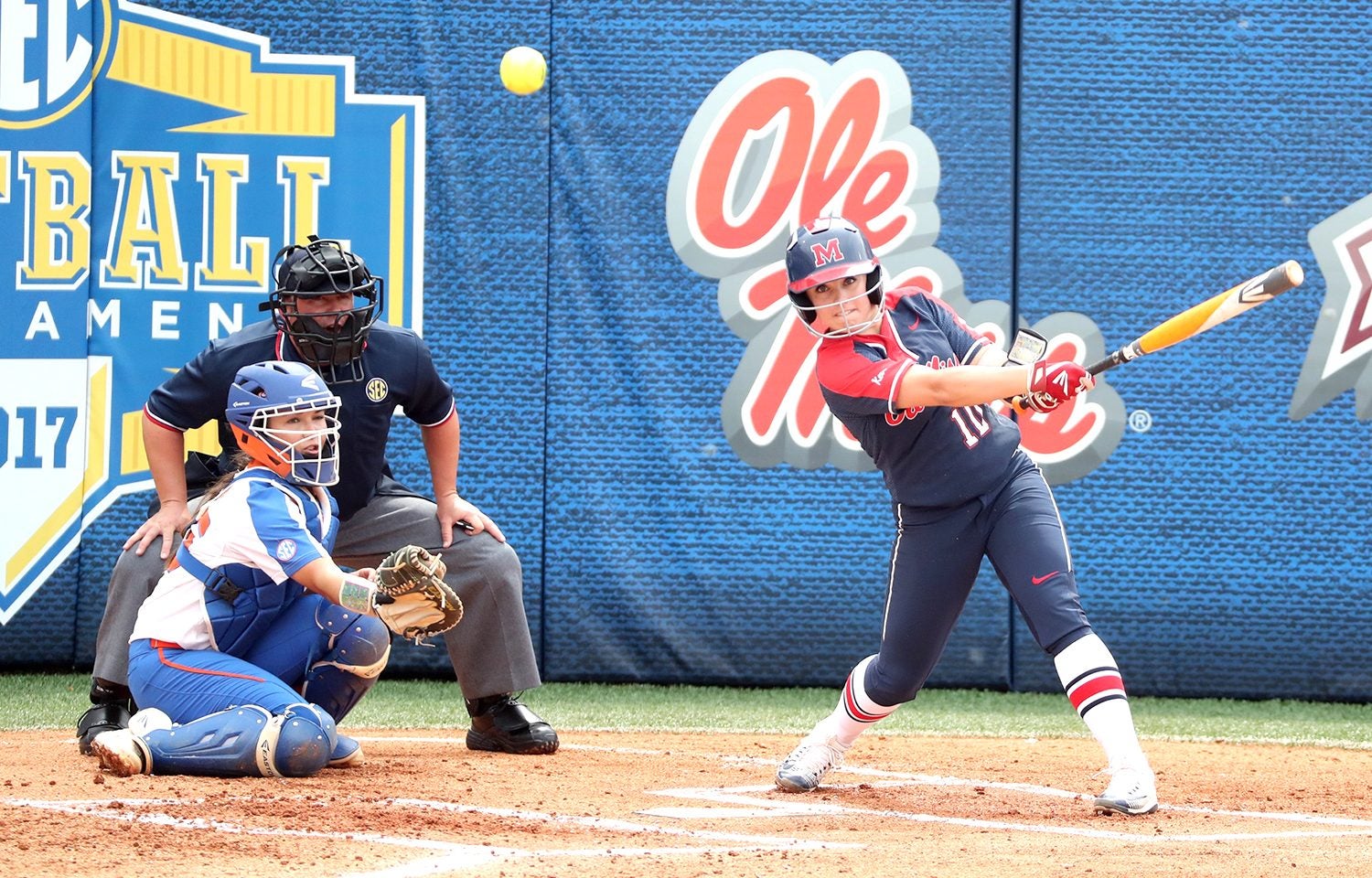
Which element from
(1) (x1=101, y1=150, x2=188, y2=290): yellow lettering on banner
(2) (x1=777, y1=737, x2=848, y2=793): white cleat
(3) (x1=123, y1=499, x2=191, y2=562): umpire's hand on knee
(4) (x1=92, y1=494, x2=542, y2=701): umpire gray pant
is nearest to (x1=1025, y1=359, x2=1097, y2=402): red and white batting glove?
(2) (x1=777, y1=737, x2=848, y2=793): white cleat

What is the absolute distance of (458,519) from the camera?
5.26 metres

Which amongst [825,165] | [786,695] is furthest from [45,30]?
[786,695]

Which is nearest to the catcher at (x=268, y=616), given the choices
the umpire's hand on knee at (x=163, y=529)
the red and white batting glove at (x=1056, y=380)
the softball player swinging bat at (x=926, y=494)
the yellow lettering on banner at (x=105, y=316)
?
the umpire's hand on knee at (x=163, y=529)

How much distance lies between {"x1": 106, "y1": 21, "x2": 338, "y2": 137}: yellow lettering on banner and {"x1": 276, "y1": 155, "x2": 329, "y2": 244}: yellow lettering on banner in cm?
13

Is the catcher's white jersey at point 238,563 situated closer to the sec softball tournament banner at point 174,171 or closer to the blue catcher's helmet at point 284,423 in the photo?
the blue catcher's helmet at point 284,423

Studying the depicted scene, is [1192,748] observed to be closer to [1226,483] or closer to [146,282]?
[1226,483]

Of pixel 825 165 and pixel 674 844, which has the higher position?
pixel 825 165

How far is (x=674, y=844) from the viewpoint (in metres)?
3.60

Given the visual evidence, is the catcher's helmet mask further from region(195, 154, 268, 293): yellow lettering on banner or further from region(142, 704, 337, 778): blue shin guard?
region(195, 154, 268, 293): yellow lettering on banner

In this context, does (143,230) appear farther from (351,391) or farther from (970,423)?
(970,423)

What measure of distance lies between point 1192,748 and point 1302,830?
5.78ft

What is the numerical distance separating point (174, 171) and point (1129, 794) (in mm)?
5053

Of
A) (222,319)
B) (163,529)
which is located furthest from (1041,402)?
(222,319)

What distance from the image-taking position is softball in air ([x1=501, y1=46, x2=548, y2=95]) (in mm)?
6797
